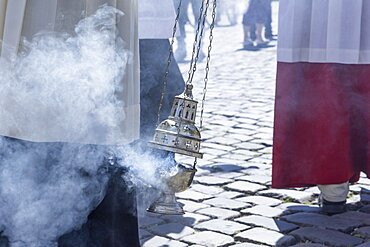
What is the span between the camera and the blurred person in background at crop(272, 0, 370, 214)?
3939mm

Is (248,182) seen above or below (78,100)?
below

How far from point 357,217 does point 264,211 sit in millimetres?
464

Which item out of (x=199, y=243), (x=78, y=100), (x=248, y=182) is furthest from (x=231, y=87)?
(x=78, y=100)

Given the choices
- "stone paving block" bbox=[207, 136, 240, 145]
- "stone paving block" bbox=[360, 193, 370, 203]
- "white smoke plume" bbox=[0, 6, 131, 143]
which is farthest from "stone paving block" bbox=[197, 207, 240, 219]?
"stone paving block" bbox=[207, 136, 240, 145]

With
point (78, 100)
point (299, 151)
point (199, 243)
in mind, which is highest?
point (78, 100)

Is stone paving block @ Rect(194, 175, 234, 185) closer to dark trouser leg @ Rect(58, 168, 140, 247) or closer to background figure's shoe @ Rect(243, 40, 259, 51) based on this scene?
dark trouser leg @ Rect(58, 168, 140, 247)

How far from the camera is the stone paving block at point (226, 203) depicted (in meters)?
4.22

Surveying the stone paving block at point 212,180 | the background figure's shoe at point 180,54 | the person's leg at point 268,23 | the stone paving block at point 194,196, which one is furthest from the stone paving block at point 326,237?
the person's leg at point 268,23

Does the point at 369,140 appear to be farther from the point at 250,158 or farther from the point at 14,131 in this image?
the point at 14,131

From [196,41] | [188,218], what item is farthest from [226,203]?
[196,41]

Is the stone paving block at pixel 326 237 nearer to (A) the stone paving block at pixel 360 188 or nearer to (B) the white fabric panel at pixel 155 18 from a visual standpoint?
(A) the stone paving block at pixel 360 188

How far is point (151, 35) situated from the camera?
3928mm

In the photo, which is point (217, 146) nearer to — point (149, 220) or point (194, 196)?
point (194, 196)

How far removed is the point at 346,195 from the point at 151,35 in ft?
4.23
